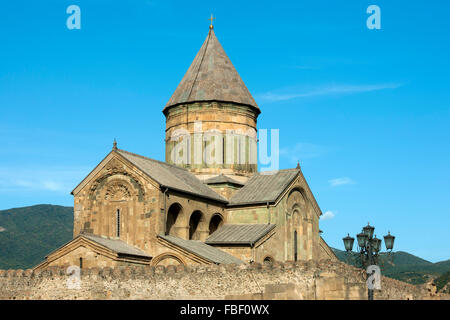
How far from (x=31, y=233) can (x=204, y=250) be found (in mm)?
79330

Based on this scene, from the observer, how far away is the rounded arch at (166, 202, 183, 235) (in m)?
26.5

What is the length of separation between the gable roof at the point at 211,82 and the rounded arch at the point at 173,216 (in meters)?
7.27

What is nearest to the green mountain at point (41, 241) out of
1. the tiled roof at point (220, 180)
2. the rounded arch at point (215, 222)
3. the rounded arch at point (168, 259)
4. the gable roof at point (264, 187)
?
the gable roof at point (264, 187)

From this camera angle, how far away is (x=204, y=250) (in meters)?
25.0

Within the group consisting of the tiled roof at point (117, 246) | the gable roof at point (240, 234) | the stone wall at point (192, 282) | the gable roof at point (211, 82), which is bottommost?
the stone wall at point (192, 282)

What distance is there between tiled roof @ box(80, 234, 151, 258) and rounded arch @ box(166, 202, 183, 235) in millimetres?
2235

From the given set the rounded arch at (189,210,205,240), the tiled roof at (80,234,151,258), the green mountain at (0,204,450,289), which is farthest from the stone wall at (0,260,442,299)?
the green mountain at (0,204,450,289)

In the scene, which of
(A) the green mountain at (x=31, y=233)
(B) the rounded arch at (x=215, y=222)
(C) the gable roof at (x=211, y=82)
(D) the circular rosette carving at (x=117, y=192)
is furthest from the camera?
(A) the green mountain at (x=31, y=233)

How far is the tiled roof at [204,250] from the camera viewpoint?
935 inches

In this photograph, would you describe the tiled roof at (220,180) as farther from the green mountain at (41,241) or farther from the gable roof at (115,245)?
→ the green mountain at (41,241)

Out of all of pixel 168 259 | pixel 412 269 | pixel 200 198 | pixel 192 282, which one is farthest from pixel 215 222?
pixel 412 269

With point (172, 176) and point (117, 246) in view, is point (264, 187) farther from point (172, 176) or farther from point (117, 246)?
point (117, 246)

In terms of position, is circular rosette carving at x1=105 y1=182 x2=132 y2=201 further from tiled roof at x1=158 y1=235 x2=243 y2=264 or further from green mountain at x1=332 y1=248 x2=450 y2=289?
green mountain at x1=332 y1=248 x2=450 y2=289
